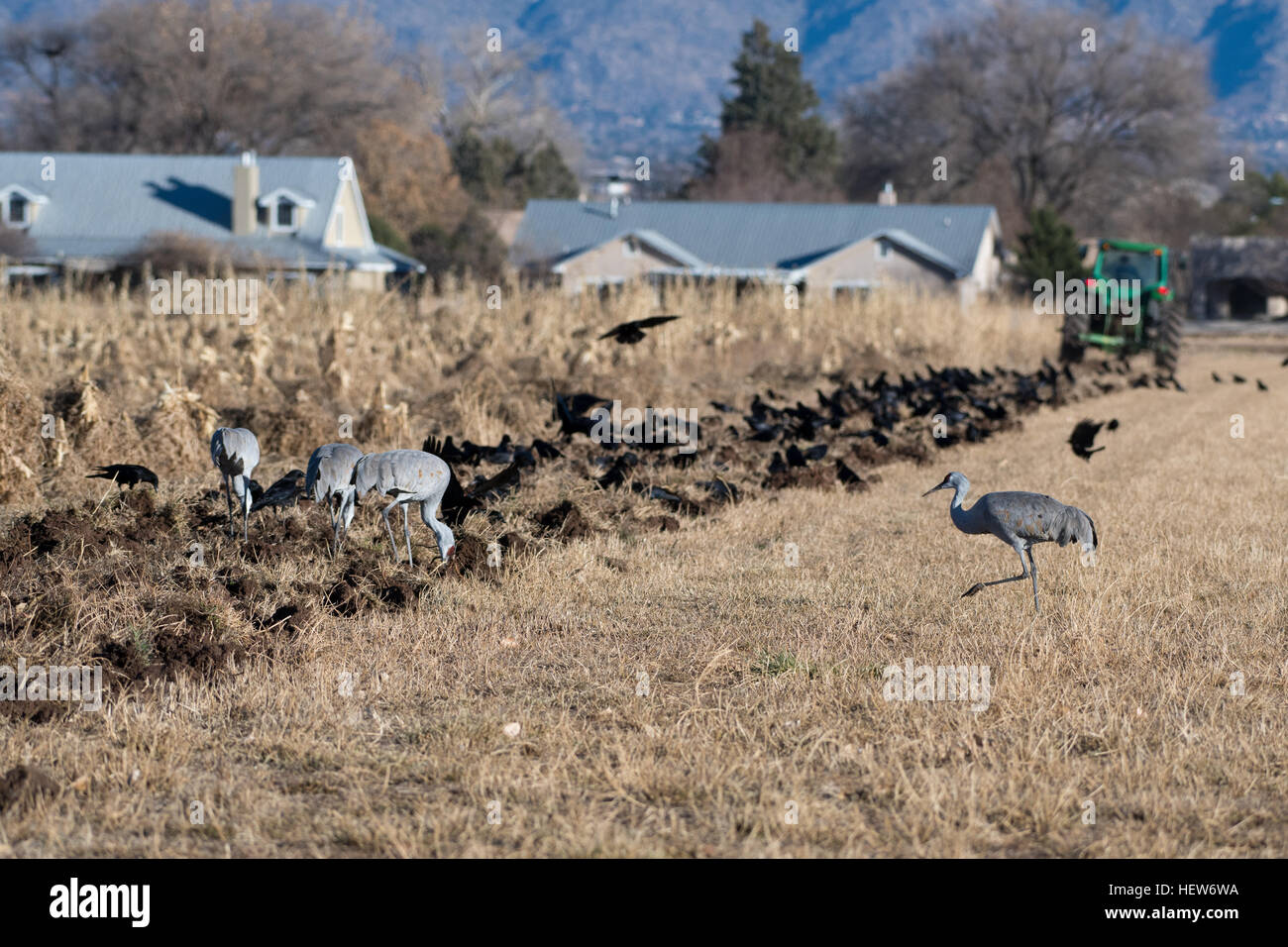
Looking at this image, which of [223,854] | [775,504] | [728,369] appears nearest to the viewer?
[223,854]

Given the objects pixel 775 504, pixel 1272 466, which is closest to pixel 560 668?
pixel 775 504

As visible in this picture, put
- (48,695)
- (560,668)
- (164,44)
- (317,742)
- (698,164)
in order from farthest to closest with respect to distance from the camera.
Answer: (698,164) → (164,44) → (560,668) → (48,695) → (317,742)

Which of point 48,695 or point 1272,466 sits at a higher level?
point 1272,466

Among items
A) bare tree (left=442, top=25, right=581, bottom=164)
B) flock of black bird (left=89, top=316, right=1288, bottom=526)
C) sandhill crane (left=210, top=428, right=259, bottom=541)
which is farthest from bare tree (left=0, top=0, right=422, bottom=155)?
sandhill crane (left=210, top=428, right=259, bottom=541)

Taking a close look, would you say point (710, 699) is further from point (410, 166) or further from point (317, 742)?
point (410, 166)

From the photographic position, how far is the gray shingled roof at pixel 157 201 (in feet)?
145

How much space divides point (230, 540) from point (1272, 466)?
912 cm

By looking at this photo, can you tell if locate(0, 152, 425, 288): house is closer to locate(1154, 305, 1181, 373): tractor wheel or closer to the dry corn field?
locate(1154, 305, 1181, 373): tractor wheel

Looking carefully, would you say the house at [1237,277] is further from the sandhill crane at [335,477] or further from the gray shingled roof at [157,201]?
the sandhill crane at [335,477]

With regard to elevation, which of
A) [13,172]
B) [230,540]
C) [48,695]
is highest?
[13,172]

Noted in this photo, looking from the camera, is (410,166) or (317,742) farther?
(410,166)

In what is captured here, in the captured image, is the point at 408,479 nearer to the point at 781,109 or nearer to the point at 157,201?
the point at 157,201

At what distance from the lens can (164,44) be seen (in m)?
64.1

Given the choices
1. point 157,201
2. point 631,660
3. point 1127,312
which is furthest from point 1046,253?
point 631,660
